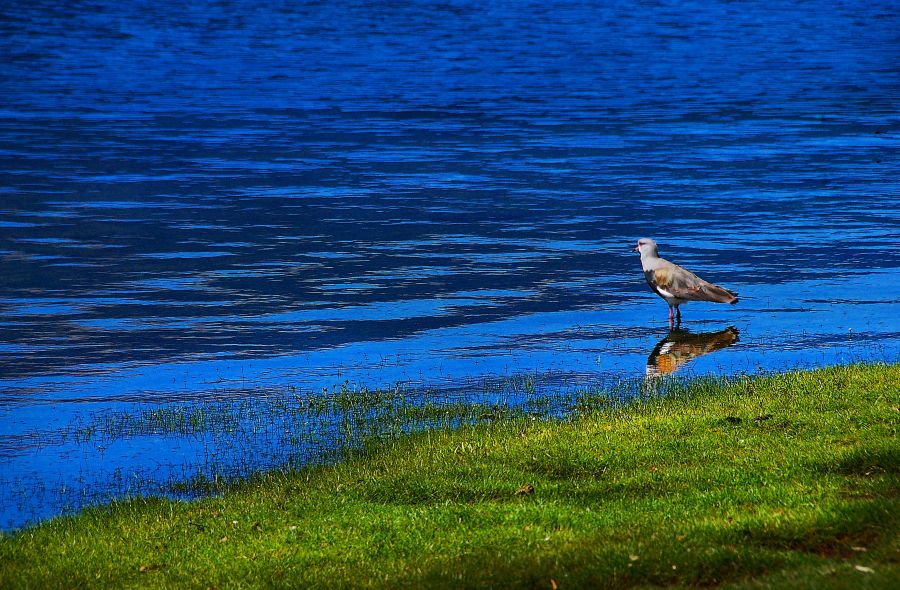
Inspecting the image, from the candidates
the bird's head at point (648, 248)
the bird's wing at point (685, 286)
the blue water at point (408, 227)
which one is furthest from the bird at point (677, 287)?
the blue water at point (408, 227)

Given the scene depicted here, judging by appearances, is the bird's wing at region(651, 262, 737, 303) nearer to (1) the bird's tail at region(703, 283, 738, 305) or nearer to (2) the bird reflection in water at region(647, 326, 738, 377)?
(1) the bird's tail at region(703, 283, 738, 305)

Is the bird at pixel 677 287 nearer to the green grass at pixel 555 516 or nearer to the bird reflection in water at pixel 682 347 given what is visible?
the bird reflection in water at pixel 682 347

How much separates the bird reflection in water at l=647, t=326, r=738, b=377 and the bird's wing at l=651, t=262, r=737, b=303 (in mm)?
458

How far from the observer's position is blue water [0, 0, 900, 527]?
1642 cm

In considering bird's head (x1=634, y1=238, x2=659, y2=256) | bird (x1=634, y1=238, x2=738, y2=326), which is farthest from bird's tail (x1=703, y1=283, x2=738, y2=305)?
→ bird's head (x1=634, y1=238, x2=659, y2=256)

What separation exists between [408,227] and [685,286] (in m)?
8.47

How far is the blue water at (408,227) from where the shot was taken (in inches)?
647

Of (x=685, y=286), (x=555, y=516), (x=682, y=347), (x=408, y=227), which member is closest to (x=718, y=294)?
(x=685, y=286)

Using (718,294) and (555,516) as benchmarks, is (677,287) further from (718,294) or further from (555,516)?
(555,516)

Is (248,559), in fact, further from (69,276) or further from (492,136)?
(492,136)

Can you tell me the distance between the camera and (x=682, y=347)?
1717 centimetres

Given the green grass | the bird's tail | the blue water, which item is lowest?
the blue water

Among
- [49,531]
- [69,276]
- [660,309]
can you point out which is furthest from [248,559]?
[69,276]

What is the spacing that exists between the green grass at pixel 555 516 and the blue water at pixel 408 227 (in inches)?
73.0
